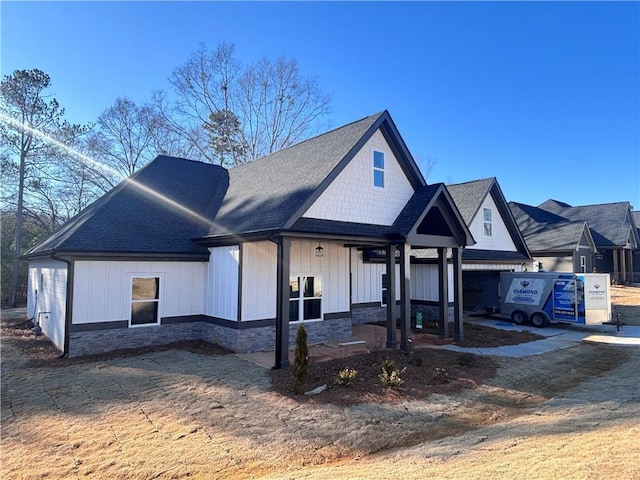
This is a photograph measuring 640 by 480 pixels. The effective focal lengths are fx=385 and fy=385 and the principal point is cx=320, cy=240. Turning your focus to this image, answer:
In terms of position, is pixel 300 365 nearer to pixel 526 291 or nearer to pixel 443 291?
pixel 443 291

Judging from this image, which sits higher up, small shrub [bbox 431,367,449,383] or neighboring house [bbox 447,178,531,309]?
neighboring house [bbox 447,178,531,309]

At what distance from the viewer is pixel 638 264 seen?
39.4 metres

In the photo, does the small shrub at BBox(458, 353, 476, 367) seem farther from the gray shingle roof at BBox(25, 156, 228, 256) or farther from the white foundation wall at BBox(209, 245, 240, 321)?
the gray shingle roof at BBox(25, 156, 228, 256)

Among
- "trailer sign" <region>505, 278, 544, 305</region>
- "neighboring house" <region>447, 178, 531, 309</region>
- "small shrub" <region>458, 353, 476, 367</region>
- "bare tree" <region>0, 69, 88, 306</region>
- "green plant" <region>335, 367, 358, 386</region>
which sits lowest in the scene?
"small shrub" <region>458, 353, 476, 367</region>

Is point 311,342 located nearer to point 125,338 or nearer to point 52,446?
point 125,338

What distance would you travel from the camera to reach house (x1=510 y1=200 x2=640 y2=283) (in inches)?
1001

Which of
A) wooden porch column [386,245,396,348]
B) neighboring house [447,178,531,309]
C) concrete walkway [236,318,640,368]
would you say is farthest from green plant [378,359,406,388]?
neighboring house [447,178,531,309]

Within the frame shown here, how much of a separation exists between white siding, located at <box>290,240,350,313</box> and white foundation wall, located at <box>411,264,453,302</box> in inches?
216

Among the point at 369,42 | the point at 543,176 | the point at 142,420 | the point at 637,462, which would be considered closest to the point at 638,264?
the point at 543,176

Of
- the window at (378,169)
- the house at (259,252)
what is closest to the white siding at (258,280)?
the house at (259,252)

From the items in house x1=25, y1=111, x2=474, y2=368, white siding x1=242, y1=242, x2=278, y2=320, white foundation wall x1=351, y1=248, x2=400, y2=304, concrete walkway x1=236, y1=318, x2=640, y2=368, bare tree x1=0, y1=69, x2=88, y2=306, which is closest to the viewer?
house x1=25, y1=111, x2=474, y2=368

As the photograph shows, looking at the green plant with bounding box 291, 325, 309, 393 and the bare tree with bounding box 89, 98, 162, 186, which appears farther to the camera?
the bare tree with bounding box 89, 98, 162, 186

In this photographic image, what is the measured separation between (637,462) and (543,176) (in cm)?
3265

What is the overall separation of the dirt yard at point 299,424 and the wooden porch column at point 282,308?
0.59m
